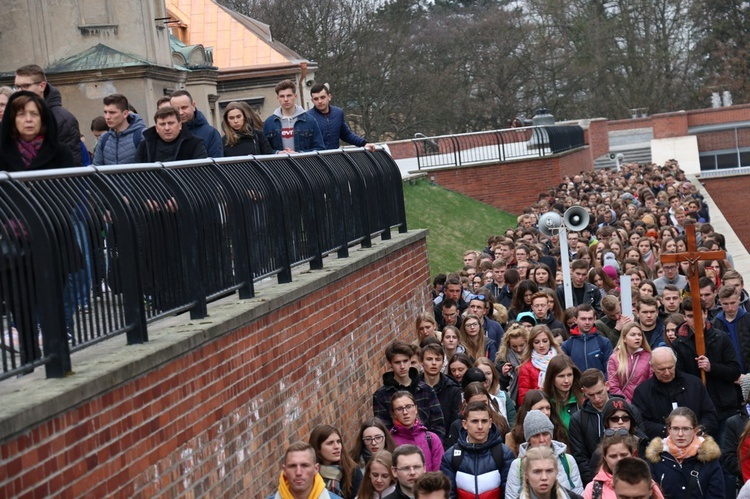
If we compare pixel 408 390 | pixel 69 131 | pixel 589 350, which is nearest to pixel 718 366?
pixel 589 350

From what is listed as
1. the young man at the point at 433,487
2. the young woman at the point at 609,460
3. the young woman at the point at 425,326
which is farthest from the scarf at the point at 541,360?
the young man at the point at 433,487

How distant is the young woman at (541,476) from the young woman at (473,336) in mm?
4302

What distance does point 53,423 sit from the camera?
5.47 metres

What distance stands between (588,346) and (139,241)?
5.96 meters

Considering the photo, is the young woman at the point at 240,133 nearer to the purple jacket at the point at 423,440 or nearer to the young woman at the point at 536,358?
the purple jacket at the point at 423,440

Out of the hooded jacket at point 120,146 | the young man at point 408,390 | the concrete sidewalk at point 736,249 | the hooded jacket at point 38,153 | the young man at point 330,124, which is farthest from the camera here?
the concrete sidewalk at point 736,249

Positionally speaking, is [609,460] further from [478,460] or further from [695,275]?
[695,275]

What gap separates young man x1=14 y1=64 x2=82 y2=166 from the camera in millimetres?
8602

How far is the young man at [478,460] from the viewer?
883cm

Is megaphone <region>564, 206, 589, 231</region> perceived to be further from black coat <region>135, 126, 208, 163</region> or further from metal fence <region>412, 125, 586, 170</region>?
metal fence <region>412, 125, 586, 170</region>

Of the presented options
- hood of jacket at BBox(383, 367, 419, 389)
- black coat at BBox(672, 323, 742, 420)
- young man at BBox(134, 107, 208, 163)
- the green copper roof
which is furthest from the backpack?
the green copper roof

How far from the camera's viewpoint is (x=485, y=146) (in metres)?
41.5

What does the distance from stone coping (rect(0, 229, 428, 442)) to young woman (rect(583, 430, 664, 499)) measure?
235 centimetres

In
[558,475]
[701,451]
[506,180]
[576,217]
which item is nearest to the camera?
[558,475]
